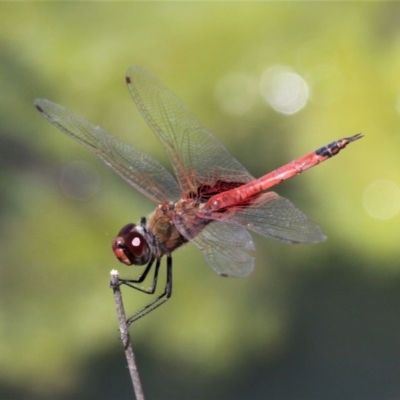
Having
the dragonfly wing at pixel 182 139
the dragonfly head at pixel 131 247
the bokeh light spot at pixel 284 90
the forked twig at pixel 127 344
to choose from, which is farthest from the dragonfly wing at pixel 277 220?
the bokeh light spot at pixel 284 90

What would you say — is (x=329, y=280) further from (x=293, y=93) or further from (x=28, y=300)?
(x=28, y=300)

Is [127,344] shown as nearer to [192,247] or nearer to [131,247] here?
[131,247]

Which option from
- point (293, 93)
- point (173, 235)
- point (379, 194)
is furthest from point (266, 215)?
point (293, 93)

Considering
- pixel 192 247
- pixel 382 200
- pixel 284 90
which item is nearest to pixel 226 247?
pixel 192 247

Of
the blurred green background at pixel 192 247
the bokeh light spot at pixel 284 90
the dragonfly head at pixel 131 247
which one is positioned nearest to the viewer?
the dragonfly head at pixel 131 247

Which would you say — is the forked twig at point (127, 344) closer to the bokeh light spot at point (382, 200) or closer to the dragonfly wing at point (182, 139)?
the dragonfly wing at point (182, 139)
